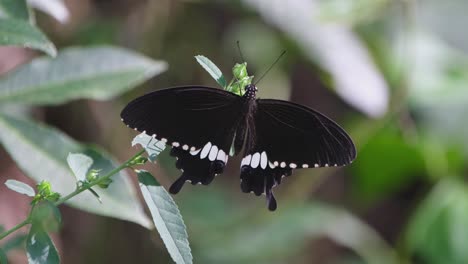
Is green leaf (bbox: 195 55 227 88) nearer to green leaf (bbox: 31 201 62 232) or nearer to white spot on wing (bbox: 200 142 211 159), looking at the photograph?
white spot on wing (bbox: 200 142 211 159)

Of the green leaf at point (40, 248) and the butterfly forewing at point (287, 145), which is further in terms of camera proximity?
the butterfly forewing at point (287, 145)

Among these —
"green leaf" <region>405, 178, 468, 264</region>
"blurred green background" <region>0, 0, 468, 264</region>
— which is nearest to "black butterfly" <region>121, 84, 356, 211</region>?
"blurred green background" <region>0, 0, 468, 264</region>

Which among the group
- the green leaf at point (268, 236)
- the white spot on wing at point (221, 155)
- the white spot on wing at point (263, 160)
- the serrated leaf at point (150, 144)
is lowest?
the green leaf at point (268, 236)

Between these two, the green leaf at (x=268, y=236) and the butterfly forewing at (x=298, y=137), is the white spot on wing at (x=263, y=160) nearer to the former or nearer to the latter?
the butterfly forewing at (x=298, y=137)

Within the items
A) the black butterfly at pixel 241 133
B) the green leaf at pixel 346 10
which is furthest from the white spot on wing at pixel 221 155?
the green leaf at pixel 346 10

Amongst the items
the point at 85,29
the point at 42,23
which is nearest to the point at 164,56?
the point at 85,29

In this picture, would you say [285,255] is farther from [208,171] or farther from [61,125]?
[208,171]

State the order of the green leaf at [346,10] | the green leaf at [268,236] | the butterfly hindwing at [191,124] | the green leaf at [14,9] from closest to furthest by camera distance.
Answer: the butterfly hindwing at [191,124], the green leaf at [14,9], the green leaf at [346,10], the green leaf at [268,236]
